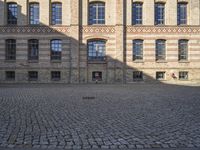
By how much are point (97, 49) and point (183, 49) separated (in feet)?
32.5

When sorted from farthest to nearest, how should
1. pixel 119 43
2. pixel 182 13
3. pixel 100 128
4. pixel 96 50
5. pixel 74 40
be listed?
pixel 182 13 < pixel 96 50 < pixel 119 43 < pixel 74 40 < pixel 100 128

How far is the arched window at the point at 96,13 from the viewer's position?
27125 millimetres

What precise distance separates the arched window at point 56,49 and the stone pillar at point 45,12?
2.19m

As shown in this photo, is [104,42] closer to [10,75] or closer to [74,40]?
[74,40]

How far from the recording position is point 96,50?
27.0 meters

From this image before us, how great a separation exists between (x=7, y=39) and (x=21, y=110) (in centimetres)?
1992

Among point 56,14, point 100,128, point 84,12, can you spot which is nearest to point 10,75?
point 56,14

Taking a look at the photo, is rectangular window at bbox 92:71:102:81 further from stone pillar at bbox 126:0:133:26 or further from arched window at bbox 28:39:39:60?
arched window at bbox 28:39:39:60

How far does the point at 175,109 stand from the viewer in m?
9.41

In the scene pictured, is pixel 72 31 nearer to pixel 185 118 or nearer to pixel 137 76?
pixel 137 76

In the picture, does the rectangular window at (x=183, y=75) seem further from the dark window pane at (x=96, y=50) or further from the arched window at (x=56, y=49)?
the arched window at (x=56, y=49)

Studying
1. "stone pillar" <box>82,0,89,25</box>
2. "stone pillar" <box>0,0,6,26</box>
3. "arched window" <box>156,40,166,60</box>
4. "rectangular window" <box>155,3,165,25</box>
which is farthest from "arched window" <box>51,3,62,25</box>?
"arched window" <box>156,40,166,60</box>

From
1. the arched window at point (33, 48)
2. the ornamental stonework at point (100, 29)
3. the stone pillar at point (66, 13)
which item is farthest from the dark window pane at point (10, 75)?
the ornamental stonework at point (100, 29)

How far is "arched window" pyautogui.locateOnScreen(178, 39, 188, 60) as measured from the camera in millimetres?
27469
